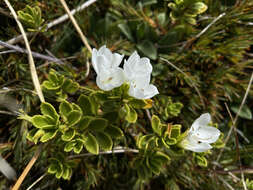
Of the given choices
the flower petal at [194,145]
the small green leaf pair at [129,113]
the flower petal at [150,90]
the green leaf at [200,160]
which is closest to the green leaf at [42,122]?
the small green leaf pair at [129,113]

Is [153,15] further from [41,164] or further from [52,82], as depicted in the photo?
[41,164]

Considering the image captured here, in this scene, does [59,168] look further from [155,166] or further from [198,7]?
[198,7]

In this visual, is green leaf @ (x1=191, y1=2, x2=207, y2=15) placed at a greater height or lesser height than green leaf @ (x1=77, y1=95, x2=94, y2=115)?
greater

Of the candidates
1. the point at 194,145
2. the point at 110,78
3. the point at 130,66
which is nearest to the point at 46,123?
the point at 110,78

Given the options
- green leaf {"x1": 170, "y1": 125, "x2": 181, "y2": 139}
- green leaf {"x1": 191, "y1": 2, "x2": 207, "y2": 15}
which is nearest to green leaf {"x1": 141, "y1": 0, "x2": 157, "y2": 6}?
green leaf {"x1": 191, "y1": 2, "x2": 207, "y2": 15}

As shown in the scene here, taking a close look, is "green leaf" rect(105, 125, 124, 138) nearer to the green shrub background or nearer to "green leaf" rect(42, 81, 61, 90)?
the green shrub background

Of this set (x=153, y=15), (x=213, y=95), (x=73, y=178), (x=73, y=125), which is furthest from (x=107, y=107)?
(x=153, y=15)

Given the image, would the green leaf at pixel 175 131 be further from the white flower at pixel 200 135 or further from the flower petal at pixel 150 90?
the flower petal at pixel 150 90
